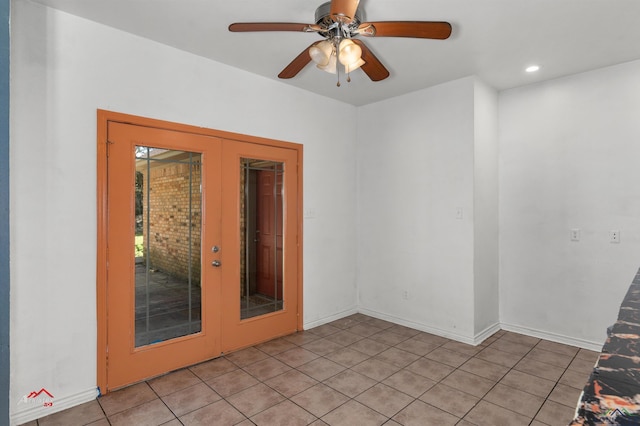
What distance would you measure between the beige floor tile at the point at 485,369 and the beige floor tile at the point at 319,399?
1.20m

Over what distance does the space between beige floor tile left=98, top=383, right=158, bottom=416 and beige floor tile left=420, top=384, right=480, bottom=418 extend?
6.71 ft

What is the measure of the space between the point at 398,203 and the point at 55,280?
340cm

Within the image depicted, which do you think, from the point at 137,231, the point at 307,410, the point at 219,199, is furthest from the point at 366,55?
the point at 307,410

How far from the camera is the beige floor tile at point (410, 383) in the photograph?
8.66ft

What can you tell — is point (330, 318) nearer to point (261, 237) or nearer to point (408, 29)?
point (261, 237)

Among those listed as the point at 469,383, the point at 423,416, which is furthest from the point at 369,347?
the point at 423,416

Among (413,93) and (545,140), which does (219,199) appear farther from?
(545,140)

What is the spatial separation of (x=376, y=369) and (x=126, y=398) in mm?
1977

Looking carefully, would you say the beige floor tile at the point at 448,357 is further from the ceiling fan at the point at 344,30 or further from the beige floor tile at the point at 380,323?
the ceiling fan at the point at 344,30

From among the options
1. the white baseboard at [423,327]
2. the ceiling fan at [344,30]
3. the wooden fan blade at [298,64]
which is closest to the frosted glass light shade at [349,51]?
the ceiling fan at [344,30]

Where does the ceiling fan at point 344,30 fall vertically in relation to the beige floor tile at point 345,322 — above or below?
above

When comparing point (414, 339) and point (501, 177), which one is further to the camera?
point (501, 177)

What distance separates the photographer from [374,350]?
3402 millimetres

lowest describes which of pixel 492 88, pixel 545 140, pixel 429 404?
pixel 429 404
